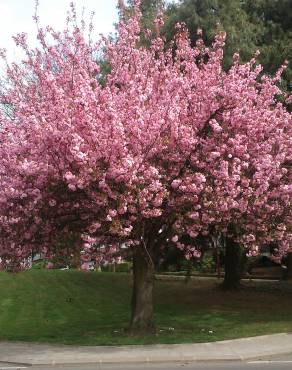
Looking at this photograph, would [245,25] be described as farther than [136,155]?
Yes

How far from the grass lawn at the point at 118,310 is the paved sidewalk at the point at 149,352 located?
A: 81 centimetres

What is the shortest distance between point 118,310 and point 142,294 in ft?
22.9

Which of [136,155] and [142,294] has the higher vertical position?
[136,155]

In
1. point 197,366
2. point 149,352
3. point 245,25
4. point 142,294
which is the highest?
point 245,25

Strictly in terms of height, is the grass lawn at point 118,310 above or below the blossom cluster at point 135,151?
below

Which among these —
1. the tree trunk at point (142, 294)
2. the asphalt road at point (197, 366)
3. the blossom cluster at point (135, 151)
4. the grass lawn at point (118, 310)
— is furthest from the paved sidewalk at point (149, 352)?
the blossom cluster at point (135, 151)

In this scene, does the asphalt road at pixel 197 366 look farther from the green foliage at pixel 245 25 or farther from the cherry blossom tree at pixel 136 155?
the green foliage at pixel 245 25

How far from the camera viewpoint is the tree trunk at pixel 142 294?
542 inches

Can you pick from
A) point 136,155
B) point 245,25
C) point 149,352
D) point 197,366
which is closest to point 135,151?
point 136,155

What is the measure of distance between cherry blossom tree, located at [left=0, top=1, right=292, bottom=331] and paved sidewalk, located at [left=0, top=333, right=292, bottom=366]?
6.43ft

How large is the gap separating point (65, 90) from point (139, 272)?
4.71 meters

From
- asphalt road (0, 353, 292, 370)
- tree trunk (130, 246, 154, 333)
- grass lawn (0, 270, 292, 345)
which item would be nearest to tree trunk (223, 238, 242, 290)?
grass lawn (0, 270, 292, 345)

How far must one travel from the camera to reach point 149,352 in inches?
447

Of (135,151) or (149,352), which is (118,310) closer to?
(149,352)
